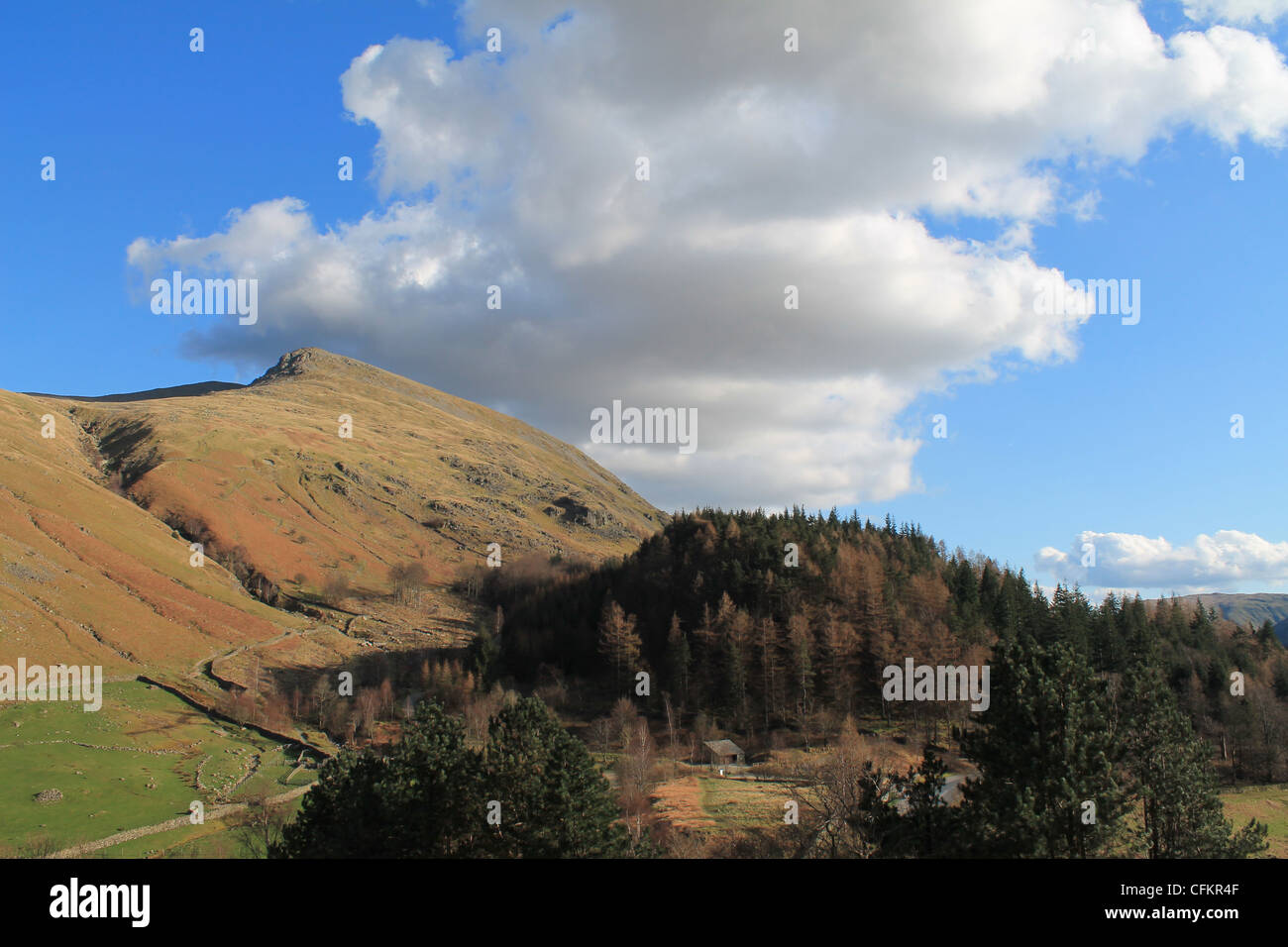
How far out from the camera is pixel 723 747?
10150 cm

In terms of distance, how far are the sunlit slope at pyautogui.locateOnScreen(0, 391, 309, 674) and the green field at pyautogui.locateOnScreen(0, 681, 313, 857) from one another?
57.0 feet

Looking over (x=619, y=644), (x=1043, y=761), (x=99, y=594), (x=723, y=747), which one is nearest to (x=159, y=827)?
(x=723, y=747)

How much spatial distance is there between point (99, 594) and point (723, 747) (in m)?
140

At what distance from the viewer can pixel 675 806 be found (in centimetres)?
7238

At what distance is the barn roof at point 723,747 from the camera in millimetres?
100231

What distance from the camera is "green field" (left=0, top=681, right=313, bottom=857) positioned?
80.5 m

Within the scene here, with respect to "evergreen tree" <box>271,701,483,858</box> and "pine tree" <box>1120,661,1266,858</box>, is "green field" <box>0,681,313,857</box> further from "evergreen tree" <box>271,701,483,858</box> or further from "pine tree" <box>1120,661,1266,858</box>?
"pine tree" <box>1120,661,1266,858</box>

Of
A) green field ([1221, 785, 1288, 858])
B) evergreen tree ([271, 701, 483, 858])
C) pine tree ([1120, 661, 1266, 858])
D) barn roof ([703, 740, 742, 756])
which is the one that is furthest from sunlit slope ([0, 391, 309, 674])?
green field ([1221, 785, 1288, 858])

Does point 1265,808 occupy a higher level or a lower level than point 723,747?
higher

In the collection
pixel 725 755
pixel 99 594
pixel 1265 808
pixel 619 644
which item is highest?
pixel 99 594

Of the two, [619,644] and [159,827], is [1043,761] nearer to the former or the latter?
[159,827]

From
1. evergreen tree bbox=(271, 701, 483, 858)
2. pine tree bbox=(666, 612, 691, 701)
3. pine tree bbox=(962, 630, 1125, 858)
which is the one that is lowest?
pine tree bbox=(666, 612, 691, 701)

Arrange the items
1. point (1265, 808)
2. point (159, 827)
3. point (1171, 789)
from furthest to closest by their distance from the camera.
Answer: point (159, 827) < point (1265, 808) < point (1171, 789)
